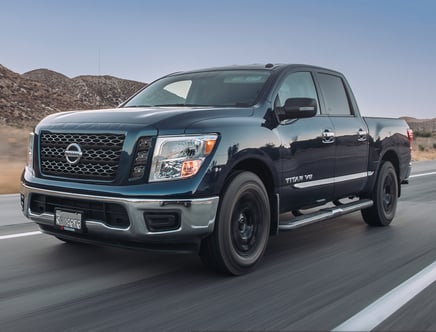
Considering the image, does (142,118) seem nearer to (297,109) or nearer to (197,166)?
(197,166)

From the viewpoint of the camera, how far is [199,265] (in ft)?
18.7

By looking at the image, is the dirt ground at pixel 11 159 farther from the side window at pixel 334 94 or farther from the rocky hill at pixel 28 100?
the rocky hill at pixel 28 100

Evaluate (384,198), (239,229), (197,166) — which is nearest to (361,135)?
(384,198)

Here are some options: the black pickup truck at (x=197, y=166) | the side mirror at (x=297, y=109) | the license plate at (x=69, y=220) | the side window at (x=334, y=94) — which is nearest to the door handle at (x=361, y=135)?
the side window at (x=334, y=94)

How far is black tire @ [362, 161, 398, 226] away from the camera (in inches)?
315

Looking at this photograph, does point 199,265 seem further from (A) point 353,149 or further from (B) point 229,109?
(A) point 353,149

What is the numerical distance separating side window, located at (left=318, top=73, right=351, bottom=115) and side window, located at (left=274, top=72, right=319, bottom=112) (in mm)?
258

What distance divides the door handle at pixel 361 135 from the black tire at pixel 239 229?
2.27 m

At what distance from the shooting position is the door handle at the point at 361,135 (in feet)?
24.2

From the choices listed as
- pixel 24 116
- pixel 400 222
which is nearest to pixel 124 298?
pixel 400 222

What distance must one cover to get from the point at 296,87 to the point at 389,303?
2790 millimetres

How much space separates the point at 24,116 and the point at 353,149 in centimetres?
4562

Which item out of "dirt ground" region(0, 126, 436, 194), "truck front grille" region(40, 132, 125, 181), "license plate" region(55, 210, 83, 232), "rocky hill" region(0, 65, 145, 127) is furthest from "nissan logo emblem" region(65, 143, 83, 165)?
"rocky hill" region(0, 65, 145, 127)

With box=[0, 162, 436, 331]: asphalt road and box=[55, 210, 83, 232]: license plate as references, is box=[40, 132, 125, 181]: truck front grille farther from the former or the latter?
box=[0, 162, 436, 331]: asphalt road
